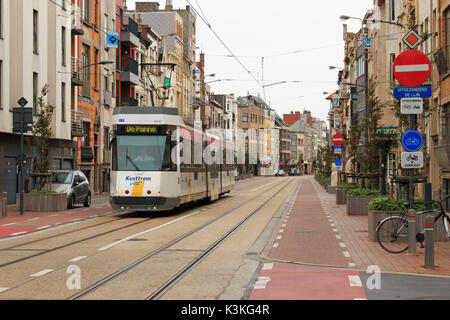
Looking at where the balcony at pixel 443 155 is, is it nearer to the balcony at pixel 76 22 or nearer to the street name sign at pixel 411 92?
the street name sign at pixel 411 92

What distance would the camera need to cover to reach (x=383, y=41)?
48.0m

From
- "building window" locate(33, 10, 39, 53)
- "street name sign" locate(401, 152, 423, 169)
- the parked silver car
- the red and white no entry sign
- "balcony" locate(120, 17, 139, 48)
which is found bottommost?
the parked silver car

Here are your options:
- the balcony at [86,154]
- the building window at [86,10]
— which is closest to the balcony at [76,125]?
the balcony at [86,154]

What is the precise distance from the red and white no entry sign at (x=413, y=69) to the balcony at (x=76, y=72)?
1261 inches

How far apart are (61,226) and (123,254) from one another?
25.6 feet

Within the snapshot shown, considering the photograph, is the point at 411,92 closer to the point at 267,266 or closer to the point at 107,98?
the point at 267,266

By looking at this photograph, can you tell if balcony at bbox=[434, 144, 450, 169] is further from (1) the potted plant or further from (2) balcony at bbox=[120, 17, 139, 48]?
(2) balcony at bbox=[120, 17, 139, 48]

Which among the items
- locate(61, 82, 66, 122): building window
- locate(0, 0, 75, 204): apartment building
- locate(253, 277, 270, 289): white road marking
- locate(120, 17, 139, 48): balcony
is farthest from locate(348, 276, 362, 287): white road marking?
locate(120, 17, 139, 48): balcony

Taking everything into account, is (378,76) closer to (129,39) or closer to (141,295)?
(129,39)

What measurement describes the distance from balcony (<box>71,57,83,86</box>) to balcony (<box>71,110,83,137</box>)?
73.1 inches

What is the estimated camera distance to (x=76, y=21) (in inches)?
1711

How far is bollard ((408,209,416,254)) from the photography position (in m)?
13.2
